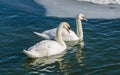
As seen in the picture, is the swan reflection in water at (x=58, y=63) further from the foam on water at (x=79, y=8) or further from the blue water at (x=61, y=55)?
the foam on water at (x=79, y=8)

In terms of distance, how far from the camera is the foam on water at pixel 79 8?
1772cm

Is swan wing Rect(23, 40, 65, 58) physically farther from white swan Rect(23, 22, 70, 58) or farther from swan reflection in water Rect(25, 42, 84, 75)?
swan reflection in water Rect(25, 42, 84, 75)

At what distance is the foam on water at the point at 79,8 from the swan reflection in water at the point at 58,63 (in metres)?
4.40

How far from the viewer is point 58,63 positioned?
12.4 m

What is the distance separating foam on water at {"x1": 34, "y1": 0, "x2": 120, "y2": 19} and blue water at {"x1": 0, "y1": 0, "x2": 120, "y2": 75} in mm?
739

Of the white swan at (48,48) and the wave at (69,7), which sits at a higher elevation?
the wave at (69,7)

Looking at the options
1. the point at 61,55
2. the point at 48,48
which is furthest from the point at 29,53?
the point at 61,55

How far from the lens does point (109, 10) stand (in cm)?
1836

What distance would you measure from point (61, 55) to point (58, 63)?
947mm

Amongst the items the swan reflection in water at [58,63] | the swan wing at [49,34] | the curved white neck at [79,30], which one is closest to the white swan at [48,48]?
the swan reflection in water at [58,63]

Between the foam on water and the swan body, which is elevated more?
the foam on water

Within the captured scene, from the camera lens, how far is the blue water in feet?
38.8

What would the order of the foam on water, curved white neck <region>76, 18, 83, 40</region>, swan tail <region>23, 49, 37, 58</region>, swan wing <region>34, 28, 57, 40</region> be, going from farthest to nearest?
the foam on water, curved white neck <region>76, 18, 83, 40</region>, swan wing <region>34, 28, 57, 40</region>, swan tail <region>23, 49, 37, 58</region>

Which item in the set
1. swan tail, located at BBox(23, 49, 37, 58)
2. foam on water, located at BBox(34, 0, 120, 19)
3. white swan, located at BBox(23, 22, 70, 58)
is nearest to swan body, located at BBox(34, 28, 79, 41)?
white swan, located at BBox(23, 22, 70, 58)
